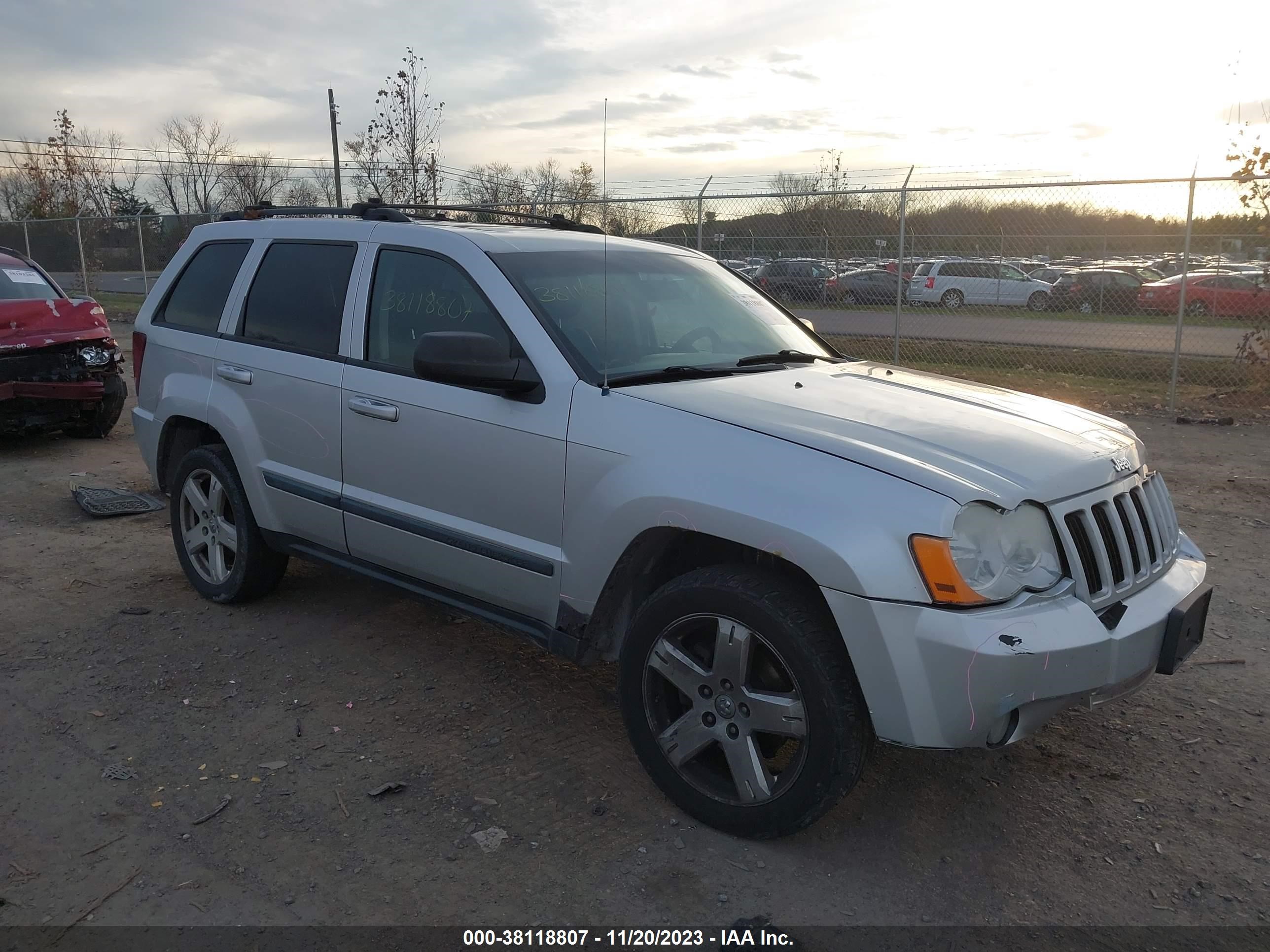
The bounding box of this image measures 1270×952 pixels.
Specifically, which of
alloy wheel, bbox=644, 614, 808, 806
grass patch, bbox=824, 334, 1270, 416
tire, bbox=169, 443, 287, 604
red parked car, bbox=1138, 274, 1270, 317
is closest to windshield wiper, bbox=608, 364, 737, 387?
alloy wheel, bbox=644, 614, 808, 806

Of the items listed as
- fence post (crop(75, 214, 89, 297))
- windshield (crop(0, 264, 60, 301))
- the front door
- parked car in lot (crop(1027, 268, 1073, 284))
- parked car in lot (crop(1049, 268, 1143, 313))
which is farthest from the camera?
fence post (crop(75, 214, 89, 297))

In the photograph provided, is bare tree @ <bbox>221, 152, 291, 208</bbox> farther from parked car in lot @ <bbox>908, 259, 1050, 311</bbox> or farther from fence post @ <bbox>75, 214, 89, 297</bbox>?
parked car in lot @ <bbox>908, 259, 1050, 311</bbox>

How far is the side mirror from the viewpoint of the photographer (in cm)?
339

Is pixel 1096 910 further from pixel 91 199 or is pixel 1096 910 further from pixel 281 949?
pixel 91 199

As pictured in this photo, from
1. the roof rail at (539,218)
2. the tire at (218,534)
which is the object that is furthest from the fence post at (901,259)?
the tire at (218,534)

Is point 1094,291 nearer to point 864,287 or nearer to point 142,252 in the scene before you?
point 864,287

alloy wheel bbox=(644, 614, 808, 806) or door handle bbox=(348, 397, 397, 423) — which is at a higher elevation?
door handle bbox=(348, 397, 397, 423)

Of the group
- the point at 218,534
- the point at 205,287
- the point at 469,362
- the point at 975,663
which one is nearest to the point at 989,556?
the point at 975,663

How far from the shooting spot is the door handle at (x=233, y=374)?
462 cm

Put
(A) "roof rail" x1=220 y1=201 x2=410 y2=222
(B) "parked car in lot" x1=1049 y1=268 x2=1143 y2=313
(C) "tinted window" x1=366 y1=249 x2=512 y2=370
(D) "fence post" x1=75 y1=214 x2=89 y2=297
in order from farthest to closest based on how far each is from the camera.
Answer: (D) "fence post" x1=75 y1=214 x2=89 y2=297
(B) "parked car in lot" x1=1049 y1=268 x2=1143 y2=313
(A) "roof rail" x1=220 y1=201 x2=410 y2=222
(C) "tinted window" x1=366 y1=249 x2=512 y2=370

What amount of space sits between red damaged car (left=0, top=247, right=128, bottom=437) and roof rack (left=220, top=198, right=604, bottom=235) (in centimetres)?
360

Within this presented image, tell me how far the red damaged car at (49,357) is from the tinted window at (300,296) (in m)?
4.44

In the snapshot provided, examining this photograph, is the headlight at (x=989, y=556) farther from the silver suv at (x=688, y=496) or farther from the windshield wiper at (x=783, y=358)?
the windshield wiper at (x=783, y=358)

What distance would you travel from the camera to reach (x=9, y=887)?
287 centimetres
